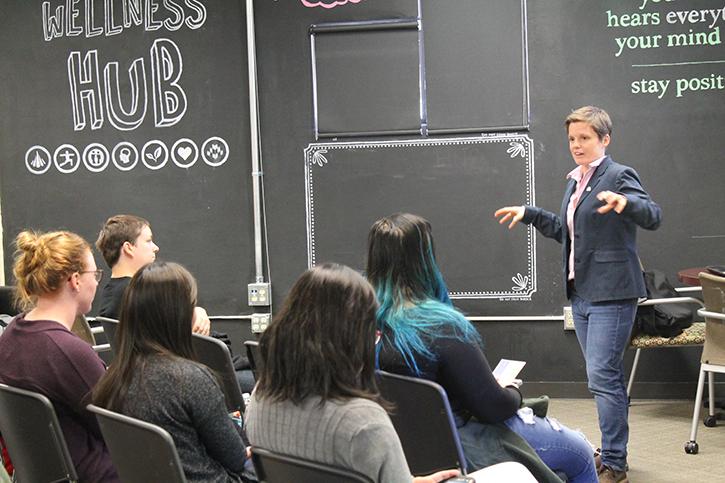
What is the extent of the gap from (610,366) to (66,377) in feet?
7.62

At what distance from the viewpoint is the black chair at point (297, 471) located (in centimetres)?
179

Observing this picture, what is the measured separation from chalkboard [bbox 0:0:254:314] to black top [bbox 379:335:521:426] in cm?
349

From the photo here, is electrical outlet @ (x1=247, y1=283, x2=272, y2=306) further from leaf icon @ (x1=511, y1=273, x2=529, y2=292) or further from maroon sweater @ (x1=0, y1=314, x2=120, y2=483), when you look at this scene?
maroon sweater @ (x1=0, y1=314, x2=120, y2=483)

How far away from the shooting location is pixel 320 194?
Answer: 5918mm

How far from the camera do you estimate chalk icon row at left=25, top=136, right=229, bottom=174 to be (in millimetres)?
6031

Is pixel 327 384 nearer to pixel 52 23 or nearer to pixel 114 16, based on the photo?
pixel 114 16

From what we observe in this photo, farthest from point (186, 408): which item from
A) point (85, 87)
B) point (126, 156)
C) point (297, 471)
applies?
point (85, 87)

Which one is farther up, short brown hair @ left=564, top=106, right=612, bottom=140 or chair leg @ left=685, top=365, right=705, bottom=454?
short brown hair @ left=564, top=106, right=612, bottom=140

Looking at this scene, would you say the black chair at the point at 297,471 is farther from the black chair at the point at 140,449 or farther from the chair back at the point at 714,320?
the chair back at the point at 714,320

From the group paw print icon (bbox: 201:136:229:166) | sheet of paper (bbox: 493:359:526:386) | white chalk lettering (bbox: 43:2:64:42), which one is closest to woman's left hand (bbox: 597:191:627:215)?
sheet of paper (bbox: 493:359:526:386)

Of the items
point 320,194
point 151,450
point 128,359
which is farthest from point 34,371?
point 320,194

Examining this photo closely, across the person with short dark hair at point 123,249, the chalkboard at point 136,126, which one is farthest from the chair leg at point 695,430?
the chalkboard at point 136,126

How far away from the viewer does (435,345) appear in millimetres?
2592

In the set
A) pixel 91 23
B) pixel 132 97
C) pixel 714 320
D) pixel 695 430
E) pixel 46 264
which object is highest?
pixel 91 23
